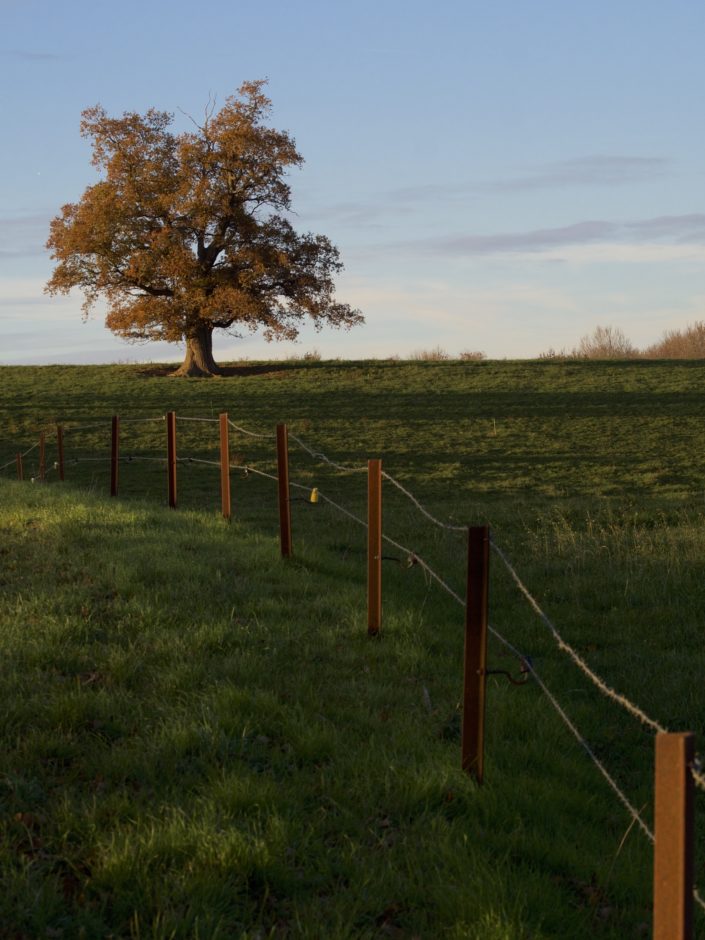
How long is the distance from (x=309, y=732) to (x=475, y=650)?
1.12 meters

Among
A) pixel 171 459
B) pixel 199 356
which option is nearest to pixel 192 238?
pixel 199 356

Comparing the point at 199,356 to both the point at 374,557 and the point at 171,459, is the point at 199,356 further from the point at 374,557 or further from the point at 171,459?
the point at 374,557

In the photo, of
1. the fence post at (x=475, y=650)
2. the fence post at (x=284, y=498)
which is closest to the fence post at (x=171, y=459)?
the fence post at (x=284, y=498)

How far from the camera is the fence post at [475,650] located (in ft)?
18.9

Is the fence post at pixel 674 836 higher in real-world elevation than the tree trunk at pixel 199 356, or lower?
lower

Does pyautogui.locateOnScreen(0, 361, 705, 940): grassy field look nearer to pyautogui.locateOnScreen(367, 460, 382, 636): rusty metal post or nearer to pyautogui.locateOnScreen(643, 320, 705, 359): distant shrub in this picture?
pyautogui.locateOnScreen(367, 460, 382, 636): rusty metal post

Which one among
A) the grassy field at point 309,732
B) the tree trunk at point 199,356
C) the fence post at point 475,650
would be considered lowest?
the grassy field at point 309,732

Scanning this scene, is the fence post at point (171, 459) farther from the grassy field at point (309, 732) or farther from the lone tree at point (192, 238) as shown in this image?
the lone tree at point (192, 238)

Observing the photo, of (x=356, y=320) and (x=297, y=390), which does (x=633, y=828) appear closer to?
(x=297, y=390)

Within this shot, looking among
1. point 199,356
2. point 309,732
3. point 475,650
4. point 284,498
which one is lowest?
point 309,732

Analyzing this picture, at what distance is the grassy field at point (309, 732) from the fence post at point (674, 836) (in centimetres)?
104

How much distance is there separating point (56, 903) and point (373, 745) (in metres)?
2.17

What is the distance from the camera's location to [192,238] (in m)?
47.6

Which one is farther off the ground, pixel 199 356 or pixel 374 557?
pixel 199 356
